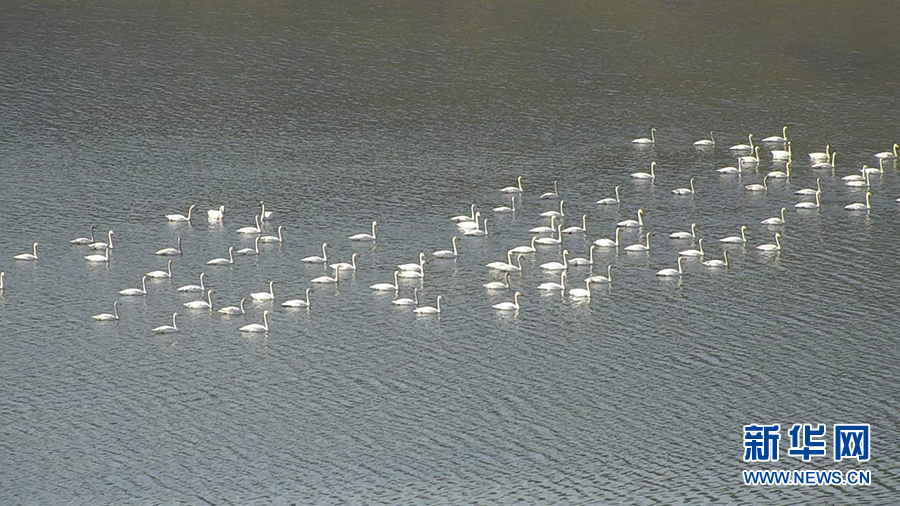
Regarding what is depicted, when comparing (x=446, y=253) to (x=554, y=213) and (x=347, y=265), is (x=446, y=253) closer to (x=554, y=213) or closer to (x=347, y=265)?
(x=347, y=265)

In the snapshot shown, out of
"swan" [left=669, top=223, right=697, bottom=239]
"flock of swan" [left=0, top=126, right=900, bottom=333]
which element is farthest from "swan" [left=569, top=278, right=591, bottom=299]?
"swan" [left=669, top=223, right=697, bottom=239]

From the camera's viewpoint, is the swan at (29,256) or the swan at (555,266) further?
the swan at (29,256)

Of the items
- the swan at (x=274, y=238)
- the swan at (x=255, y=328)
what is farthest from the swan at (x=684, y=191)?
the swan at (x=255, y=328)

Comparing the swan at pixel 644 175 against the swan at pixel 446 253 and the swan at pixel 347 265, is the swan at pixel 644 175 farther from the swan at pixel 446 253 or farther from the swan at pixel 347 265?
the swan at pixel 347 265

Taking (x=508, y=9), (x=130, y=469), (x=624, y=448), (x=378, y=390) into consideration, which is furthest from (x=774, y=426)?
(x=508, y=9)

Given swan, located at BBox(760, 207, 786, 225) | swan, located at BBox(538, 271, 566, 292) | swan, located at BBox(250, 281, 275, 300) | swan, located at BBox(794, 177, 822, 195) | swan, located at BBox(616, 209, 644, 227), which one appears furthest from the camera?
swan, located at BBox(794, 177, 822, 195)

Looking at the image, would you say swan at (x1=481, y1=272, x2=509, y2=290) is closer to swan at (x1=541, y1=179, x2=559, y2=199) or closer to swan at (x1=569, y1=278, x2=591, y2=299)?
swan at (x1=569, y1=278, x2=591, y2=299)
